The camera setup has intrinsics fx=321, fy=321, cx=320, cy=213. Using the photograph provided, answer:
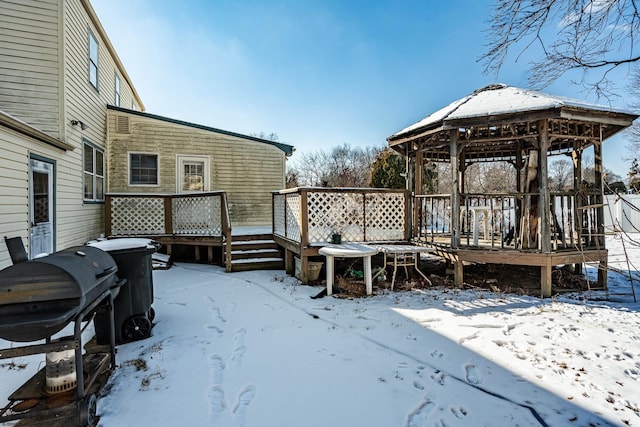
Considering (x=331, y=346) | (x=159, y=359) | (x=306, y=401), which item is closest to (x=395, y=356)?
(x=331, y=346)

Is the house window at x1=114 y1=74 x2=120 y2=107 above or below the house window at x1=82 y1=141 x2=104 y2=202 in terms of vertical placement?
above

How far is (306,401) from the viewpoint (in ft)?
8.78

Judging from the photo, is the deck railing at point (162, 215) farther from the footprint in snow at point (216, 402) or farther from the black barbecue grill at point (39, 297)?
the black barbecue grill at point (39, 297)

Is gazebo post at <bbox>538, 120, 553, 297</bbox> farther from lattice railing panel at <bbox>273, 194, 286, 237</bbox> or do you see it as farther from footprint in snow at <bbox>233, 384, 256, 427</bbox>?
footprint in snow at <bbox>233, 384, 256, 427</bbox>


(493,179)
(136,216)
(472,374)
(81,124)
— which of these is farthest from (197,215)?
(493,179)

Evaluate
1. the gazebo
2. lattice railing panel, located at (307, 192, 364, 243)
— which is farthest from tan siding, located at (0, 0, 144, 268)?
the gazebo

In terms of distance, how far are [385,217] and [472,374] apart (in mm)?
4375

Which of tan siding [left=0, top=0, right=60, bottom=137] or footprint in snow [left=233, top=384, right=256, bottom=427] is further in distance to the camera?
tan siding [left=0, top=0, right=60, bottom=137]

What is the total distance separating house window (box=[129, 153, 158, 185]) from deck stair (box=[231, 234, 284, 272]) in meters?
4.04

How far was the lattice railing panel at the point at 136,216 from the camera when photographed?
881 cm

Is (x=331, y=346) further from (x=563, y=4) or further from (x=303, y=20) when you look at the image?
(x=303, y=20)

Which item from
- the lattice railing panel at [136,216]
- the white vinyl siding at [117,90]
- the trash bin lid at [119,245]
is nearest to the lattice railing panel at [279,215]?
the lattice railing panel at [136,216]

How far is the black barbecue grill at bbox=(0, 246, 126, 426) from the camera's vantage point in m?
2.07

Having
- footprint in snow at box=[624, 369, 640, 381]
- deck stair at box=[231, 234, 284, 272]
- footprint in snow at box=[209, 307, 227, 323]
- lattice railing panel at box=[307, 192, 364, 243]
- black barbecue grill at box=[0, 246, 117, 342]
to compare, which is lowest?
footprint in snow at box=[624, 369, 640, 381]
